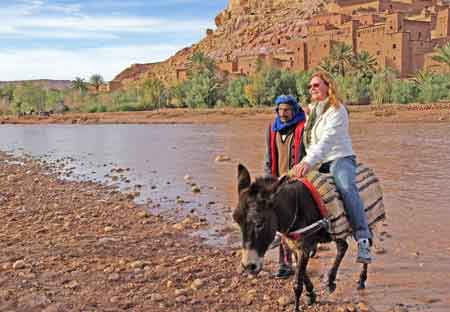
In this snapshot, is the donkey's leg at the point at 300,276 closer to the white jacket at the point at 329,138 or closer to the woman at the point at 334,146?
the woman at the point at 334,146

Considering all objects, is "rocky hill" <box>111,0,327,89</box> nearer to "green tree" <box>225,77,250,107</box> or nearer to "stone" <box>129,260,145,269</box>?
"green tree" <box>225,77,250,107</box>

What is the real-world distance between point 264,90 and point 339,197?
198 feet

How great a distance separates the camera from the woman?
4.32 metres

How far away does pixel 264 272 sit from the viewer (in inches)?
219

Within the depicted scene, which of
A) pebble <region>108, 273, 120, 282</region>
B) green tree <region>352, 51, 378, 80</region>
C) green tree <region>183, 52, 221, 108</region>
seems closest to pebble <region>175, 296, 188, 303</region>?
pebble <region>108, 273, 120, 282</region>

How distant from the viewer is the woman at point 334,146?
14.2 feet

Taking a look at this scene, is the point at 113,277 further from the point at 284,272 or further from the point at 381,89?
the point at 381,89

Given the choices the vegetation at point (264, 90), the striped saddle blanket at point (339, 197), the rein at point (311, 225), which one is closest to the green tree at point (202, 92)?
the vegetation at point (264, 90)

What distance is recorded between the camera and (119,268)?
549 centimetres

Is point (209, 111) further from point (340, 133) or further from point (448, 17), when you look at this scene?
point (340, 133)

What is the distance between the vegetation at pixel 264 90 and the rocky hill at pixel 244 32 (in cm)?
3046

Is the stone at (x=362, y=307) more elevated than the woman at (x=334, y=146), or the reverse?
the woman at (x=334, y=146)

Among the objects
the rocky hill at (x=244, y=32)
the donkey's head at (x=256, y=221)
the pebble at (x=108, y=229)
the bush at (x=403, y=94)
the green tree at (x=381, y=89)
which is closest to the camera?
the donkey's head at (x=256, y=221)

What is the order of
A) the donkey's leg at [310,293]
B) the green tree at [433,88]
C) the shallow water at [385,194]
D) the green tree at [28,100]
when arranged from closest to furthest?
the donkey's leg at [310,293] < the shallow water at [385,194] < the green tree at [433,88] < the green tree at [28,100]
